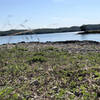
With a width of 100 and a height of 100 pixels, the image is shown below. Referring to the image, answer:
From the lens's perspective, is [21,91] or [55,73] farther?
[55,73]

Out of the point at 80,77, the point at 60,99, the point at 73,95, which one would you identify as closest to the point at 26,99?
the point at 60,99

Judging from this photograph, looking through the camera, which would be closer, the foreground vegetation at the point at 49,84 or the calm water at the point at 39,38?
the foreground vegetation at the point at 49,84

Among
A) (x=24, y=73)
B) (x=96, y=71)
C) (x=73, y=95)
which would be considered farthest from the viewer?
(x=24, y=73)

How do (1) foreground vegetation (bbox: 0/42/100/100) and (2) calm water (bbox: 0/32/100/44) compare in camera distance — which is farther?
(2) calm water (bbox: 0/32/100/44)

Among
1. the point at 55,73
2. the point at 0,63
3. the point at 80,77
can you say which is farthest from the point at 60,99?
the point at 0,63

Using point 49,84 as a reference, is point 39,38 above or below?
above

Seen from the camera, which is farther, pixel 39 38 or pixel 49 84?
pixel 39 38

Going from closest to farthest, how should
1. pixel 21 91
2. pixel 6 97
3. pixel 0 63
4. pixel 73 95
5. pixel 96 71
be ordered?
pixel 6 97 < pixel 73 95 < pixel 21 91 < pixel 96 71 < pixel 0 63

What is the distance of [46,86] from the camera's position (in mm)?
A: 4141

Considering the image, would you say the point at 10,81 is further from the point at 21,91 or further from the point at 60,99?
the point at 60,99

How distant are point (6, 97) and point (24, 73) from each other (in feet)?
7.08

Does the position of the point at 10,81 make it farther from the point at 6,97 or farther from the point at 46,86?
the point at 6,97

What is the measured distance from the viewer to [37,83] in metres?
4.33

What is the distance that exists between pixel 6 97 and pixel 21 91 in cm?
58
